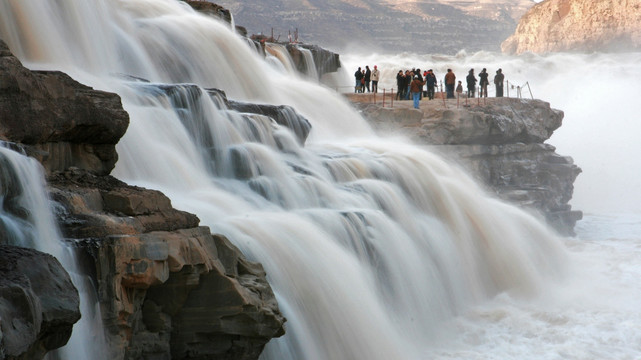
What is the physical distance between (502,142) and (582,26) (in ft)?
178

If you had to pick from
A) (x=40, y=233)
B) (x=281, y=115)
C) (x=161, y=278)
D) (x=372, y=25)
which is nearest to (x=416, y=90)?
(x=281, y=115)

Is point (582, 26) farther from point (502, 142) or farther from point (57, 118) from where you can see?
point (57, 118)

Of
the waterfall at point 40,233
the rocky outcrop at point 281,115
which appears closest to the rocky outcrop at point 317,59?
the rocky outcrop at point 281,115

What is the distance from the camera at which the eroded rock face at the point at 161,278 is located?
7.51 meters

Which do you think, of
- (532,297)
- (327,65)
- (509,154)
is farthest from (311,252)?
(327,65)

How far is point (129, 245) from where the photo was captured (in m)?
7.54

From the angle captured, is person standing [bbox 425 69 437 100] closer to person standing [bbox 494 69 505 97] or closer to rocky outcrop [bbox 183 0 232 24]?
person standing [bbox 494 69 505 97]

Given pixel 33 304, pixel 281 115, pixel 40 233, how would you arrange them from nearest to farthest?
pixel 33 304 → pixel 40 233 → pixel 281 115

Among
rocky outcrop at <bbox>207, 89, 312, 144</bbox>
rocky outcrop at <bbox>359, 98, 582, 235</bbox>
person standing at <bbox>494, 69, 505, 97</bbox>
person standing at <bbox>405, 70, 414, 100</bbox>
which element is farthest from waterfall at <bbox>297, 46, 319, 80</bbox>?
rocky outcrop at <bbox>207, 89, 312, 144</bbox>

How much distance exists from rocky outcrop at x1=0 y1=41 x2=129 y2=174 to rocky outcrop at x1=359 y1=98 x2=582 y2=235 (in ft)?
44.1

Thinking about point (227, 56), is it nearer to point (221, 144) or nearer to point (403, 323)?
point (221, 144)

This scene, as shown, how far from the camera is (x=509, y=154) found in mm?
23547

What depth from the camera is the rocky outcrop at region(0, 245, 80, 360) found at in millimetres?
5891

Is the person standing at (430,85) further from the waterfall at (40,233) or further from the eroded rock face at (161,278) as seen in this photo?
the waterfall at (40,233)
